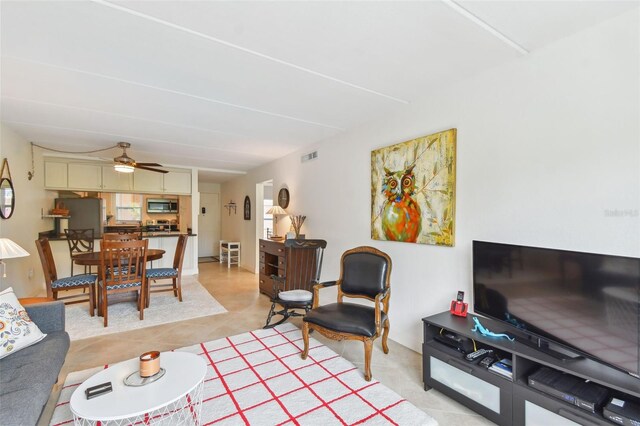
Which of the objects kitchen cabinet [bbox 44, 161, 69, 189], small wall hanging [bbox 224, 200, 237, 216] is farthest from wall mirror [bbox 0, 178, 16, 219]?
small wall hanging [bbox 224, 200, 237, 216]

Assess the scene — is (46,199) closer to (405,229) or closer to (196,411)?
(196,411)

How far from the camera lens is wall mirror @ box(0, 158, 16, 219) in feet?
11.2

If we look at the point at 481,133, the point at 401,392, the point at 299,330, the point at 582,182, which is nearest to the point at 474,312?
the point at 401,392

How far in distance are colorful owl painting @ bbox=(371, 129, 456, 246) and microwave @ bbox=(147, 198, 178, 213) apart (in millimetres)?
5932

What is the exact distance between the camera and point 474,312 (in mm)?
2275

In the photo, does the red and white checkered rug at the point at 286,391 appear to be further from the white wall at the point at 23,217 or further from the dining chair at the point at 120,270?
the white wall at the point at 23,217

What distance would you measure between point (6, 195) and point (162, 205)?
3.68 m

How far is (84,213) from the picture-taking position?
5523 mm

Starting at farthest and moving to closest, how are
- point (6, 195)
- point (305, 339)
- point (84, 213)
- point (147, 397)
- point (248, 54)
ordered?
point (84, 213) → point (6, 195) → point (305, 339) → point (248, 54) → point (147, 397)

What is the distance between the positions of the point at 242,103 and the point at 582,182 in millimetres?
2799

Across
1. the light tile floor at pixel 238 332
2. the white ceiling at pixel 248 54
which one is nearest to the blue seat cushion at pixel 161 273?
the light tile floor at pixel 238 332

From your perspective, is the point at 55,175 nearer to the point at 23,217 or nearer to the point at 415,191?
the point at 23,217

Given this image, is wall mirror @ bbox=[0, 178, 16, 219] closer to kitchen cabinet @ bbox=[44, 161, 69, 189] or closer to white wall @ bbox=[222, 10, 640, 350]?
kitchen cabinet @ bbox=[44, 161, 69, 189]

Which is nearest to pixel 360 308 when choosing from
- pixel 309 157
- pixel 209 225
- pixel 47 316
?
pixel 47 316
